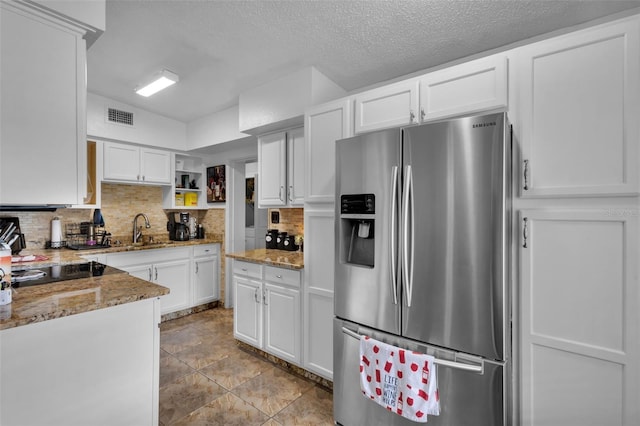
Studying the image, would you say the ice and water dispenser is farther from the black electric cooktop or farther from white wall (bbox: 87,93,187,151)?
white wall (bbox: 87,93,187,151)

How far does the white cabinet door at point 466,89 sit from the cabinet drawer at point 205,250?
353 cm

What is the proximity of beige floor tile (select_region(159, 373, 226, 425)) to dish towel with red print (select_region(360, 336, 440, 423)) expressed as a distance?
4.22ft

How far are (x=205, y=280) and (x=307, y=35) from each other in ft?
11.5

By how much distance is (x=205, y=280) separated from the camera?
14.1 ft

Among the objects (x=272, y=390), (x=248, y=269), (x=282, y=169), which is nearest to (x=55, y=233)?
(x=248, y=269)

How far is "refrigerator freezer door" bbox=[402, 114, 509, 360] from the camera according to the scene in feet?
4.61

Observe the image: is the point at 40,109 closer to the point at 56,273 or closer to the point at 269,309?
the point at 56,273

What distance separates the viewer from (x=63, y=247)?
3432 millimetres

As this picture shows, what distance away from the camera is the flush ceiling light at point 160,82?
104 inches

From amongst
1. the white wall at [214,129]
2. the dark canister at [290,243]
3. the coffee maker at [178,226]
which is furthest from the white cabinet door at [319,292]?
the coffee maker at [178,226]

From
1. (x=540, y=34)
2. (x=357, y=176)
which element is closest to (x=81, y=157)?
(x=357, y=176)

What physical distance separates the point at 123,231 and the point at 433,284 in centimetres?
413

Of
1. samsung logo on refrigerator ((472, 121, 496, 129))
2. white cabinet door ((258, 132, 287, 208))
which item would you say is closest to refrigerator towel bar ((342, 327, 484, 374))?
samsung logo on refrigerator ((472, 121, 496, 129))

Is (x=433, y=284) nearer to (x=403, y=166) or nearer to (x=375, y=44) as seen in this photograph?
(x=403, y=166)
